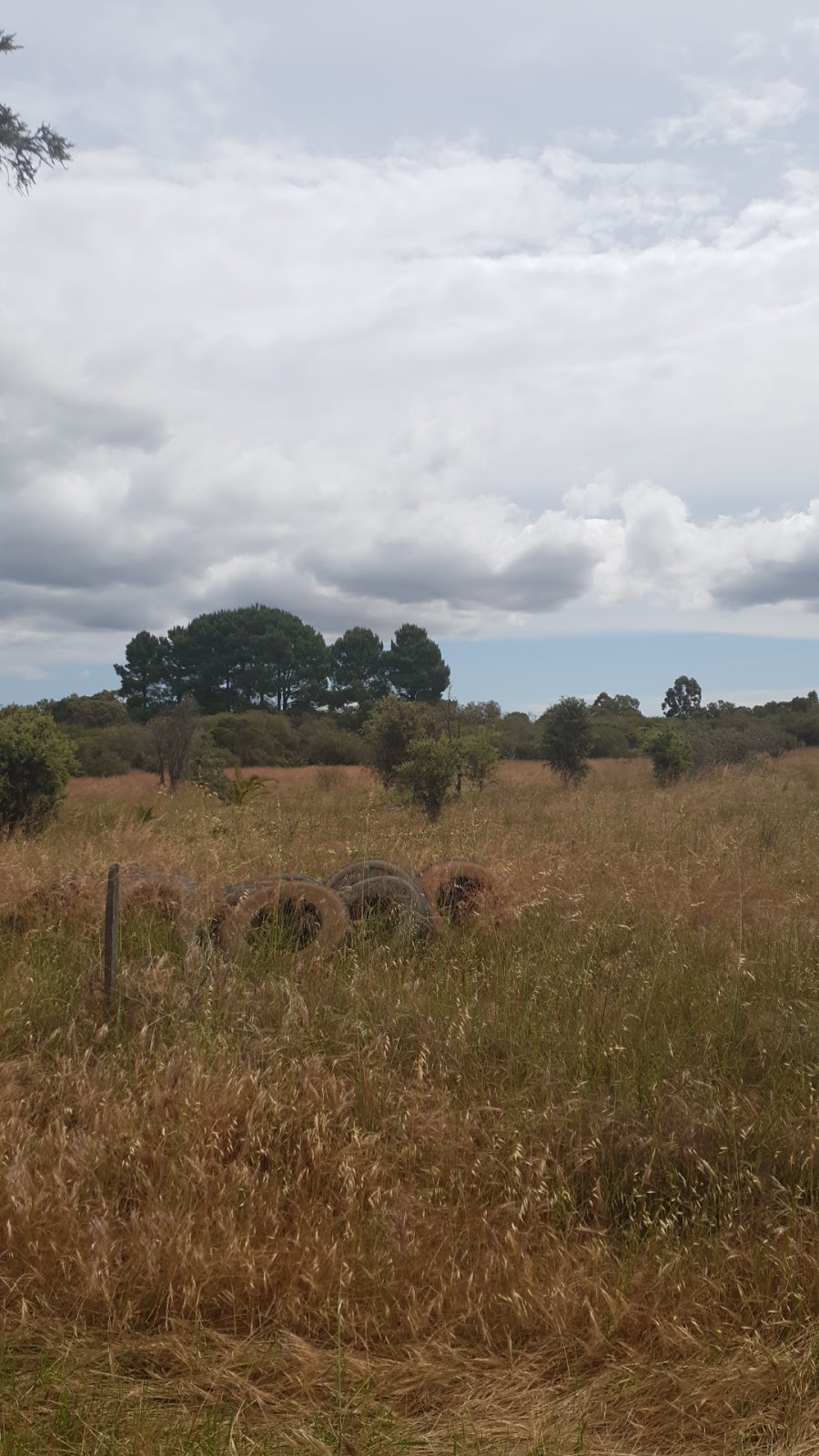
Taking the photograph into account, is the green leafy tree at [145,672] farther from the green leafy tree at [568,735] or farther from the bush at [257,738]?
the green leafy tree at [568,735]

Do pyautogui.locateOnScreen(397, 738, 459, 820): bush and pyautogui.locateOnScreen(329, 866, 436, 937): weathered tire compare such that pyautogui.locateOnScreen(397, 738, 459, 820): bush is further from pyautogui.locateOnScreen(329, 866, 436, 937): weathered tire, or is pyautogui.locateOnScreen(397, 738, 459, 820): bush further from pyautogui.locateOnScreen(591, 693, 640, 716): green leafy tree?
pyautogui.locateOnScreen(591, 693, 640, 716): green leafy tree

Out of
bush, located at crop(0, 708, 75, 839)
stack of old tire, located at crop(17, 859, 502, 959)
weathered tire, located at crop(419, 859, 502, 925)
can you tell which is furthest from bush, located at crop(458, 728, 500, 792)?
stack of old tire, located at crop(17, 859, 502, 959)

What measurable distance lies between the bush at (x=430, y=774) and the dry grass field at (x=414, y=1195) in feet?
35.7

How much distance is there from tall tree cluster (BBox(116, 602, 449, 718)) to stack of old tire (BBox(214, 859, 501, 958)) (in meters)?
52.8

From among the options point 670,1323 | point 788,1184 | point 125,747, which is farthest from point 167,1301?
point 125,747

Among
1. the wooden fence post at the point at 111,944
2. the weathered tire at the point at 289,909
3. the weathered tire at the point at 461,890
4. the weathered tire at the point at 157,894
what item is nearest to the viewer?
the wooden fence post at the point at 111,944

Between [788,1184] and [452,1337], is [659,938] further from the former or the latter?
[452,1337]

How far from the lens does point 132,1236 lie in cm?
300

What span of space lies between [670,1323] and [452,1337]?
0.68 m

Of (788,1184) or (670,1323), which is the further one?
(788,1184)

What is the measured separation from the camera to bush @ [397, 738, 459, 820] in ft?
54.7

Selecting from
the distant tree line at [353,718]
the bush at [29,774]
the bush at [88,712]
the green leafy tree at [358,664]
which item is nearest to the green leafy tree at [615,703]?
the distant tree line at [353,718]

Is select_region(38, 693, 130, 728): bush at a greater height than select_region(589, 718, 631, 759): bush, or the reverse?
select_region(38, 693, 130, 728): bush

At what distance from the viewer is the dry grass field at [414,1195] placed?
2512 mm
